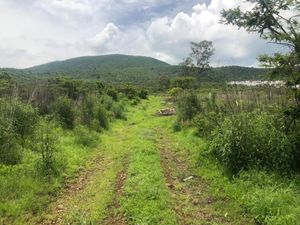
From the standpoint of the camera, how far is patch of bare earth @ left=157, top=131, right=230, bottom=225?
25.5ft

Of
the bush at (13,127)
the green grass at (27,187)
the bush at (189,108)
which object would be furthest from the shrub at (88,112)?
the green grass at (27,187)

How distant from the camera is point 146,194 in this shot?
8781 mm

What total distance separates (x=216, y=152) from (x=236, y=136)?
1765 mm

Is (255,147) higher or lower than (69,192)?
higher

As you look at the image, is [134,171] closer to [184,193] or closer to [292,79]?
[184,193]

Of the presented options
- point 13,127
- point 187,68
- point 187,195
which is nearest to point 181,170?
point 187,195

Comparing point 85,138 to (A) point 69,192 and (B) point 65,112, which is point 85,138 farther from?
(A) point 69,192

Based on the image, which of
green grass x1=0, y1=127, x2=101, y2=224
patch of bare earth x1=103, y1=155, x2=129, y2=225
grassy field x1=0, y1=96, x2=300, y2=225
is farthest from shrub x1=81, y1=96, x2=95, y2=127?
patch of bare earth x1=103, y1=155, x2=129, y2=225

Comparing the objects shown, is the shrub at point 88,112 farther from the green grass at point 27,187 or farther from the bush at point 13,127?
the green grass at point 27,187

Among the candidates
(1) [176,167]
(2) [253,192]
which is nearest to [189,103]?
(1) [176,167]

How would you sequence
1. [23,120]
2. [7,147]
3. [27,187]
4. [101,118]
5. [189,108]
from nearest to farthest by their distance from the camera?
[27,187] → [7,147] → [23,120] → [101,118] → [189,108]

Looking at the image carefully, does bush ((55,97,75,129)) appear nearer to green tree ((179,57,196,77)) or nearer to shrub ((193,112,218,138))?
shrub ((193,112,218,138))

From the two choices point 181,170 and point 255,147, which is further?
point 181,170

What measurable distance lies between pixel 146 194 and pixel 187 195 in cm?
116
